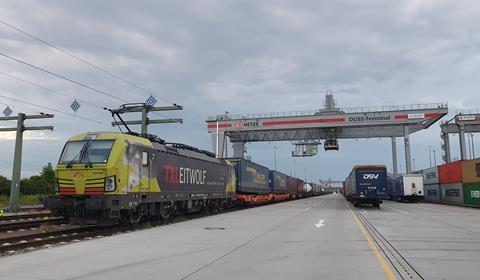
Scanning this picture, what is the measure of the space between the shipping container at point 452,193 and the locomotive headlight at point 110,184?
119 feet

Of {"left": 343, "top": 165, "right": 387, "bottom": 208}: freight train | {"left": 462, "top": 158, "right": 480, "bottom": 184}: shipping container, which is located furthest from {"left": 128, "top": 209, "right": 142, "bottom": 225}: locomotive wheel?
{"left": 462, "top": 158, "right": 480, "bottom": 184}: shipping container

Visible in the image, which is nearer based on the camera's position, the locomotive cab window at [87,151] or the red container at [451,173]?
the locomotive cab window at [87,151]

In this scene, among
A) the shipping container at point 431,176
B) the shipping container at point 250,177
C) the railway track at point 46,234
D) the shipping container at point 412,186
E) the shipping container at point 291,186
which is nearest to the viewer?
the railway track at point 46,234

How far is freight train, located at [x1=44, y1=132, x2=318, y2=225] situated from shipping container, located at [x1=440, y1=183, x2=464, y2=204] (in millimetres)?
29733

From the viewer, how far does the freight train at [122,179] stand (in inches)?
567

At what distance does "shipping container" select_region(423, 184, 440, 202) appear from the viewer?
50.7 m

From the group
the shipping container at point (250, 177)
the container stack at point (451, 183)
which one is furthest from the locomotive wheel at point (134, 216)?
the container stack at point (451, 183)

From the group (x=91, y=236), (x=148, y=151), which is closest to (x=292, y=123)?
(x=148, y=151)

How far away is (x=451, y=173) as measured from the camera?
44.4m

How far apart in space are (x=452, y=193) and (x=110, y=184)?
3974 centimetres

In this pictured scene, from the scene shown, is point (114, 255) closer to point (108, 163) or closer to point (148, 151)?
point (108, 163)

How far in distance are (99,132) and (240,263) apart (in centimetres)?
887

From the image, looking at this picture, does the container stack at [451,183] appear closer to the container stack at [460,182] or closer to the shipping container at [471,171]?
the container stack at [460,182]

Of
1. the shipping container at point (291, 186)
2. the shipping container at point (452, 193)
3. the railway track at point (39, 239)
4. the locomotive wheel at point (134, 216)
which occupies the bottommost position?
the railway track at point (39, 239)
